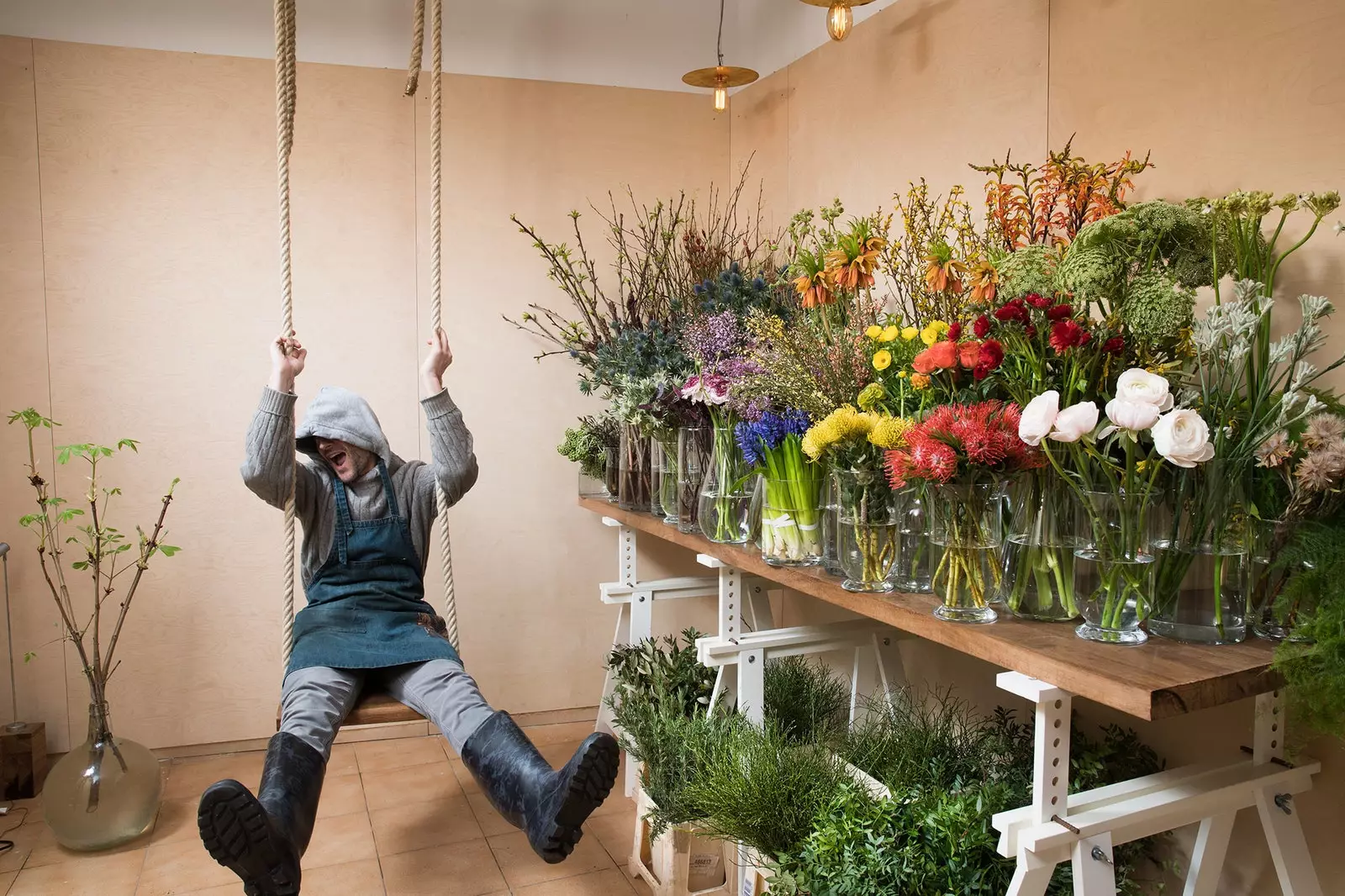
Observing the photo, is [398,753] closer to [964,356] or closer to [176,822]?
[176,822]

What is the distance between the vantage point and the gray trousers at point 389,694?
93.4 inches

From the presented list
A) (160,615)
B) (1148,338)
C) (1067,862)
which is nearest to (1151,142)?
(1148,338)

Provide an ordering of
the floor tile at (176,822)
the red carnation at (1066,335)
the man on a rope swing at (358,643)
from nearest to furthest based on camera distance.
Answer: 1. the red carnation at (1066,335)
2. the man on a rope swing at (358,643)
3. the floor tile at (176,822)

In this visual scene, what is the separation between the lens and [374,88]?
360cm

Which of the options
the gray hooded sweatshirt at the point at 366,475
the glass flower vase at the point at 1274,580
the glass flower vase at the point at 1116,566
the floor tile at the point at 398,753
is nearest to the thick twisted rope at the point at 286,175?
the gray hooded sweatshirt at the point at 366,475

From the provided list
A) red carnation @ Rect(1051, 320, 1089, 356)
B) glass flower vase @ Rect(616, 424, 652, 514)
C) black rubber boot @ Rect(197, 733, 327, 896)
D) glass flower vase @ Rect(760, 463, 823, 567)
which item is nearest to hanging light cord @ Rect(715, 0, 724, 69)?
glass flower vase @ Rect(616, 424, 652, 514)

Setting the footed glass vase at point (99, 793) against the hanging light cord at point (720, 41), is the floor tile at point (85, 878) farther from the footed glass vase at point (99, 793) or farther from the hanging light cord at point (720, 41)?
the hanging light cord at point (720, 41)

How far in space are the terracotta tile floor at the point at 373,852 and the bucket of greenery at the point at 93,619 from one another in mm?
104

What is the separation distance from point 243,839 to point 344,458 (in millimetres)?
1150

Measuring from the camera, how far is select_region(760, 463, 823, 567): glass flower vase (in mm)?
2184

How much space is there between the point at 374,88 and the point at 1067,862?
3296 mm

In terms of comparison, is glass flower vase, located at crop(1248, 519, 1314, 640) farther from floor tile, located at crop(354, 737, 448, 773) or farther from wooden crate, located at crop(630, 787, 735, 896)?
floor tile, located at crop(354, 737, 448, 773)

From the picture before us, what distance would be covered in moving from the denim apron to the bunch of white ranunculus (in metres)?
1.73

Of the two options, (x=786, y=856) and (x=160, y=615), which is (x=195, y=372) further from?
(x=786, y=856)
